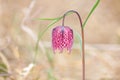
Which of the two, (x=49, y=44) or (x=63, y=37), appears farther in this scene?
(x=49, y=44)

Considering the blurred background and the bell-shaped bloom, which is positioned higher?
the blurred background

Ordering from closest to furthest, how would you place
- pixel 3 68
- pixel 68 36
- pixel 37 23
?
pixel 68 36
pixel 3 68
pixel 37 23

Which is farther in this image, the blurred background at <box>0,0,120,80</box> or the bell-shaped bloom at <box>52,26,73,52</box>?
the blurred background at <box>0,0,120,80</box>

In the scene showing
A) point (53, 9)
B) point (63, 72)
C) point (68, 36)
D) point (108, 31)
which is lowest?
point (68, 36)

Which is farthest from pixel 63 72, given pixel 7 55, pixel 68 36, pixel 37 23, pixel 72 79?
pixel 68 36

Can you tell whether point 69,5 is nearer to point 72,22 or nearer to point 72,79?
point 72,22
